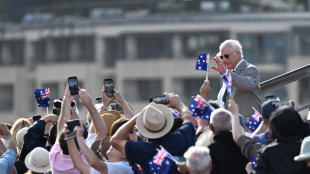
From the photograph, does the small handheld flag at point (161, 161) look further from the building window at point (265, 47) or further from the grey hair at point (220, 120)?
the building window at point (265, 47)

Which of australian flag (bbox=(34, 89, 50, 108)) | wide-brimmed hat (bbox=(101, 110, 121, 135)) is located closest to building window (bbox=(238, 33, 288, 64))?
australian flag (bbox=(34, 89, 50, 108))

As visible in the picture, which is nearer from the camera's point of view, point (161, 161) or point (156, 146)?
point (161, 161)

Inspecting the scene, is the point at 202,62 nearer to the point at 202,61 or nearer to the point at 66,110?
the point at 202,61

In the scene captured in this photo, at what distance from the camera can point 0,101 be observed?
8725 cm

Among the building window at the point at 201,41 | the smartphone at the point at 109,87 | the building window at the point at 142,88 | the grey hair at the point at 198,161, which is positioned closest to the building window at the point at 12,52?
the building window at the point at 142,88

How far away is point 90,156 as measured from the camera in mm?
10562

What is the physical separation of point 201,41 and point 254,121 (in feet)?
207

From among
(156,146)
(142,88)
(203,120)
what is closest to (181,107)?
(156,146)

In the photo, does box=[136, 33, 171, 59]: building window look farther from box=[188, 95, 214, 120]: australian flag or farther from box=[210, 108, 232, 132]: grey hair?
box=[210, 108, 232, 132]: grey hair

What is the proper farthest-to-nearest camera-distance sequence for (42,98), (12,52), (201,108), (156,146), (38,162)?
(12,52), (42,98), (38,162), (201,108), (156,146)

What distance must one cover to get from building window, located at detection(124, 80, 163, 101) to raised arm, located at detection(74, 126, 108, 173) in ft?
217

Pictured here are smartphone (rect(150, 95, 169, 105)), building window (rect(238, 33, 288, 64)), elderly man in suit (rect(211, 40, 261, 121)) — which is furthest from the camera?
building window (rect(238, 33, 288, 64))

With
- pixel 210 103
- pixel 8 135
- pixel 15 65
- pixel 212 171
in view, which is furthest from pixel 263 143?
pixel 15 65

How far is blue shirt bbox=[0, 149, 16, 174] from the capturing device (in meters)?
11.9
